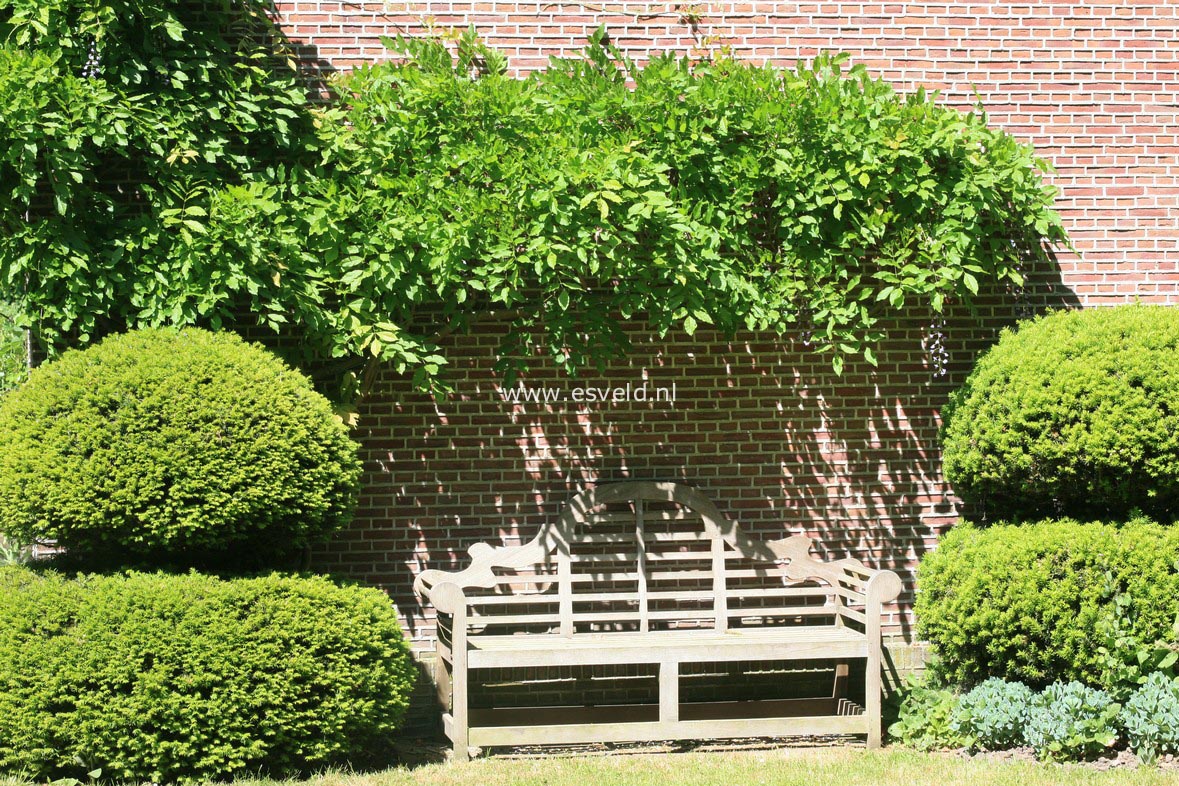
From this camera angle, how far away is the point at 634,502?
21.1 feet

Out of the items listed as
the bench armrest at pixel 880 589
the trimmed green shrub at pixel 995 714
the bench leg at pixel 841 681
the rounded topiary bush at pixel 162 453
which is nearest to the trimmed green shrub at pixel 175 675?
the rounded topiary bush at pixel 162 453

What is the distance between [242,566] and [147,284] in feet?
4.97

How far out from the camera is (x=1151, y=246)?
6.94 m

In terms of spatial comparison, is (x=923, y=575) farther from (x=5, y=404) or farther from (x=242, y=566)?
(x=5, y=404)

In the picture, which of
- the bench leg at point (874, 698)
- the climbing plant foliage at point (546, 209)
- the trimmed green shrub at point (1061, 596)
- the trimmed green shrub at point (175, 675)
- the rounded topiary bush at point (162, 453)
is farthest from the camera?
the bench leg at point (874, 698)

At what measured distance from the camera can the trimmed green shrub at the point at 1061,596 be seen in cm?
540

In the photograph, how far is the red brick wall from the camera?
6.46 metres

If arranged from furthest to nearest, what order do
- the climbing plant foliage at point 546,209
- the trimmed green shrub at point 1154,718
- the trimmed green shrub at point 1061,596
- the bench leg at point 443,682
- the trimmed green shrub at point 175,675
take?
the bench leg at point 443,682, the climbing plant foliage at point 546,209, the trimmed green shrub at point 1061,596, the trimmed green shrub at point 1154,718, the trimmed green shrub at point 175,675

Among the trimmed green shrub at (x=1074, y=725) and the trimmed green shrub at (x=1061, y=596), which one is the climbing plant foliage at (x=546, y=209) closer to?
the trimmed green shrub at (x=1061, y=596)

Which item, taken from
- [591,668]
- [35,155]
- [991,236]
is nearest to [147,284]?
[35,155]

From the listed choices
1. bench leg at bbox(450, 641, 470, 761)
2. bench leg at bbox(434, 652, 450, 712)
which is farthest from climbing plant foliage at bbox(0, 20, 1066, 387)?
bench leg at bbox(434, 652, 450, 712)

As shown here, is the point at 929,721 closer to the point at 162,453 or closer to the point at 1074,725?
the point at 1074,725

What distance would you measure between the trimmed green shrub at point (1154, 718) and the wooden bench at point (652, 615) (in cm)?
122
